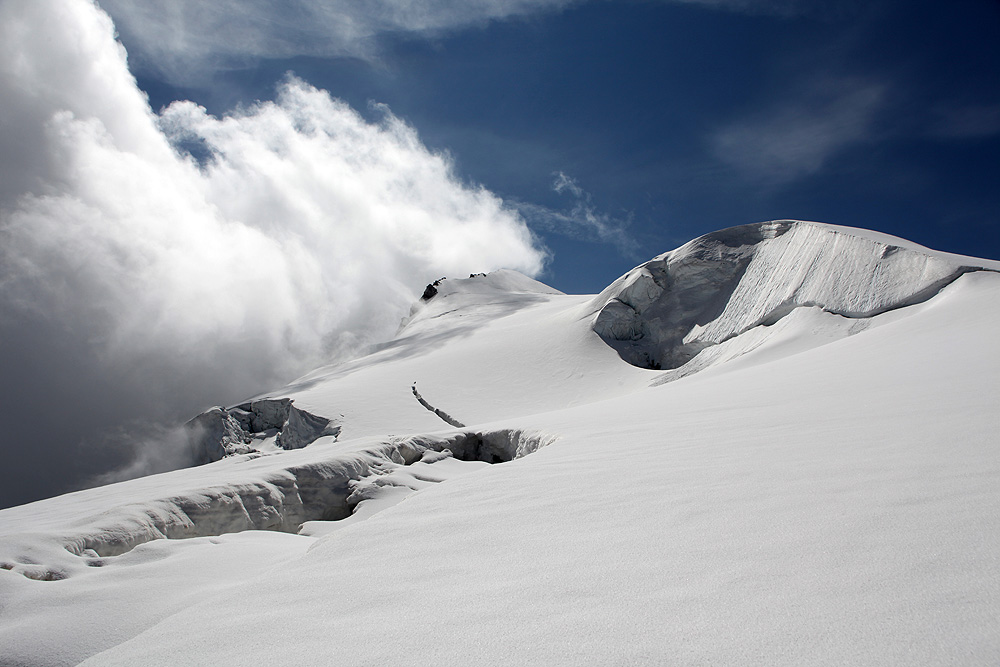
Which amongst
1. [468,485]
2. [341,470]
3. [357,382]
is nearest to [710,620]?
[468,485]

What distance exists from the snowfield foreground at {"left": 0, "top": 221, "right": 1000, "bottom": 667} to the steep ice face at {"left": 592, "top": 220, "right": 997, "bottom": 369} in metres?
5.08

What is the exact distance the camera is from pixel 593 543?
190 cm

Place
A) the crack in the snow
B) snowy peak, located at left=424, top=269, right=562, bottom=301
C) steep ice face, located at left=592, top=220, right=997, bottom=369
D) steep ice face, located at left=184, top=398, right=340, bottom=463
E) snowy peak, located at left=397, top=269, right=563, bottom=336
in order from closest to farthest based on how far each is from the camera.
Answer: steep ice face, located at left=592, top=220, right=997, bottom=369 < the crack in the snow < steep ice face, located at left=184, top=398, right=340, bottom=463 < snowy peak, located at left=397, top=269, right=563, bottom=336 < snowy peak, located at left=424, top=269, right=562, bottom=301

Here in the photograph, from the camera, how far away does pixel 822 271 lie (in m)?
13.1

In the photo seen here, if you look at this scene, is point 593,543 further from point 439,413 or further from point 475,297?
point 475,297

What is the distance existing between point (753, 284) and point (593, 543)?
15684mm

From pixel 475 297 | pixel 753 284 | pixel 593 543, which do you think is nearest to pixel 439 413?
pixel 753 284

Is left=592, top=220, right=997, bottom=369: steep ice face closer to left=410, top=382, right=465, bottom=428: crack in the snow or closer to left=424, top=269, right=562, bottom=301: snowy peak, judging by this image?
left=410, top=382, right=465, bottom=428: crack in the snow

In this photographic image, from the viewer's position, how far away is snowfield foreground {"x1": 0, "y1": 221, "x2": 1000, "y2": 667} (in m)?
1.24

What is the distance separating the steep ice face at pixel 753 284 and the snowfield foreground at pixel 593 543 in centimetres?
508

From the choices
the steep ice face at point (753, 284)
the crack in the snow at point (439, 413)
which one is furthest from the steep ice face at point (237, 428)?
the steep ice face at point (753, 284)

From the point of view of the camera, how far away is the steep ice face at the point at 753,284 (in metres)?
11.3

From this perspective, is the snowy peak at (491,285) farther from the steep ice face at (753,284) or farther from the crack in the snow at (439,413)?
the crack in the snow at (439,413)

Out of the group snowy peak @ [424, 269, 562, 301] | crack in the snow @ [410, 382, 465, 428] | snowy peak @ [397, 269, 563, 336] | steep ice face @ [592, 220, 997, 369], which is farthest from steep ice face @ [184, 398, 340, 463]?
snowy peak @ [424, 269, 562, 301]
